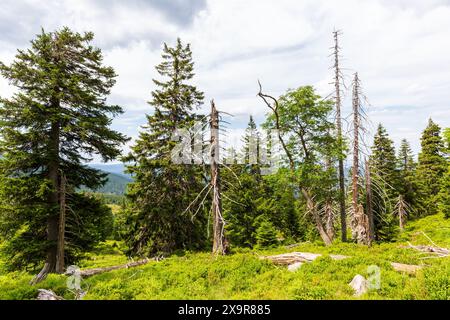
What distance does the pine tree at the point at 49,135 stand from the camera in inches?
443

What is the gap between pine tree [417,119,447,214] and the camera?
114 ft

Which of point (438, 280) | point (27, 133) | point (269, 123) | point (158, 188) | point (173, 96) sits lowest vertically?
point (438, 280)

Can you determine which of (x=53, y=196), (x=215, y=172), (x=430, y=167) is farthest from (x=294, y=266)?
(x=430, y=167)

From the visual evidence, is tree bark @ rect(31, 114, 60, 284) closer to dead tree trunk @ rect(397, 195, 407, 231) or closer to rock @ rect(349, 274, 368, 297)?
rock @ rect(349, 274, 368, 297)

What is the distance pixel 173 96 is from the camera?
18.5 metres

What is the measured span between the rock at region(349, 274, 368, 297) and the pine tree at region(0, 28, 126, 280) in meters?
13.4

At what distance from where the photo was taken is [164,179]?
1789cm

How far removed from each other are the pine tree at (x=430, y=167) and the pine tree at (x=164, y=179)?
37386 millimetres

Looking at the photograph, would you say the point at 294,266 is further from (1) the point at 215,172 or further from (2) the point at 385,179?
(2) the point at 385,179

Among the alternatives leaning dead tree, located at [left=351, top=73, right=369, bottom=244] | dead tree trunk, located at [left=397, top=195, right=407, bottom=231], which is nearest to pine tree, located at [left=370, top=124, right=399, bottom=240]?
dead tree trunk, located at [left=397, top=195, right=407, bottom=231]
